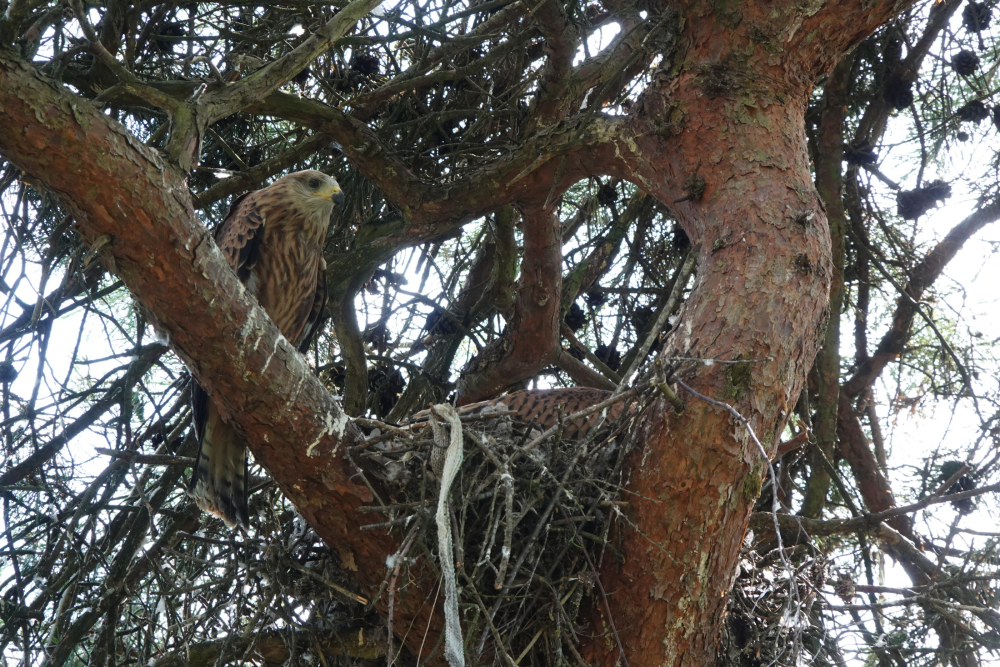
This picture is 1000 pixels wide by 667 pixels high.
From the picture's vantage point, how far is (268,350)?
248cm

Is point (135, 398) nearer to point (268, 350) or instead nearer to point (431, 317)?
point (431, 317)

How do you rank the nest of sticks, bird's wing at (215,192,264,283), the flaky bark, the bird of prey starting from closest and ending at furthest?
the flaky bark < the nest of sticks < bird's wing at (215,192,264,283) < the bird of prey

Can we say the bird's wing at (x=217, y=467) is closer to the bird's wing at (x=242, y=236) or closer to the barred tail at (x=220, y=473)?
the barred tail at (x=220, y=473)

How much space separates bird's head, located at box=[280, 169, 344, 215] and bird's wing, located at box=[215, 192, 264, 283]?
0.22m

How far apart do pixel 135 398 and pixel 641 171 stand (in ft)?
8.44

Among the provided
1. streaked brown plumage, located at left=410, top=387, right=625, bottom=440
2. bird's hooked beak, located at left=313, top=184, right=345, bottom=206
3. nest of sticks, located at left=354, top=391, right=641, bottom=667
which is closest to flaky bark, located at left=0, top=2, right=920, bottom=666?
nest of sticks, located at left=354, top=391, right=641, bottom=667

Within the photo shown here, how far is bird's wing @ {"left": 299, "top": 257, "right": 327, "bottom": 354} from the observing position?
4352mm

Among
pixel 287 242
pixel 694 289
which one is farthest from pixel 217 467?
pixel 694 289

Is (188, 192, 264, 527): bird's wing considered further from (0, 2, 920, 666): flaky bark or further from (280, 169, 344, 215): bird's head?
(280, 169, 344, 215): bird's head

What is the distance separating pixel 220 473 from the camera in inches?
135

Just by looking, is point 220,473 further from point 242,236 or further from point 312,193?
point 312,193

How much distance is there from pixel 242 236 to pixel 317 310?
56cm

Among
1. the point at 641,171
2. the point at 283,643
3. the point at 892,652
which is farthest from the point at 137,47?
the point at 892,652

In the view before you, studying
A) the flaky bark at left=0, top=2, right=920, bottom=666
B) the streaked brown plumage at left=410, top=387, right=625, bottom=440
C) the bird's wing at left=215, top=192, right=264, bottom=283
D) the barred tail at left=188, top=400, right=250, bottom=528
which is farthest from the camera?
the bird's wing at left=215, top=192, right=264, bottom=283
